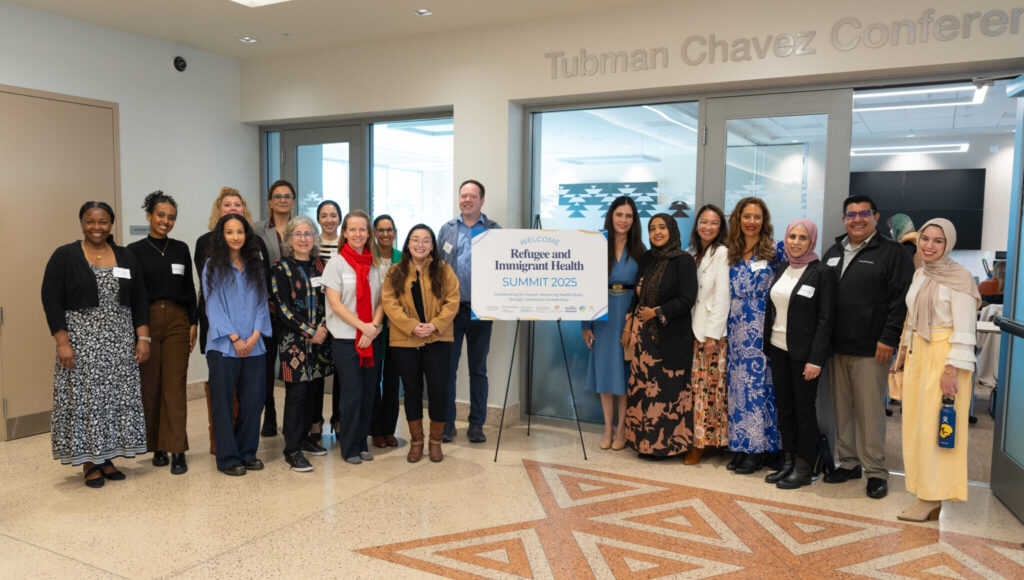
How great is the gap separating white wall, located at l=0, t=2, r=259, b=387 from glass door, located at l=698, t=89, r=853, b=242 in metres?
4.33

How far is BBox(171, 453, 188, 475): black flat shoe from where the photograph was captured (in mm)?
4238

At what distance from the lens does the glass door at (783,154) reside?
445cm

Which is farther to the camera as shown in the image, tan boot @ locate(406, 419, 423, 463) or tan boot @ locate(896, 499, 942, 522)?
tan boot @ locate(406, 419, 423, 463)

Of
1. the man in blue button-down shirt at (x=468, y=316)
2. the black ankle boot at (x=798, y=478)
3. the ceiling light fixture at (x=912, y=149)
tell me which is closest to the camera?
the black ankle boot at (x=798, y=478)

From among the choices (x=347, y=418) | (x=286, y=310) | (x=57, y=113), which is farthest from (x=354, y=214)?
(x=57, y=113)

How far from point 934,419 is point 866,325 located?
24.2 inches

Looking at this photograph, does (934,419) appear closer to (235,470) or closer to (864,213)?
(864,213)

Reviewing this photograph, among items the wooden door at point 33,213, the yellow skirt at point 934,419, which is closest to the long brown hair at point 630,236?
the yellow skirt at point 934,419

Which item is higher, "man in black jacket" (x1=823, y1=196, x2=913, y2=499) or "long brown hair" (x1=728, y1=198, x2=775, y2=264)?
"long brown hair" (x1=728, y1=198, x2=775, y2=264)

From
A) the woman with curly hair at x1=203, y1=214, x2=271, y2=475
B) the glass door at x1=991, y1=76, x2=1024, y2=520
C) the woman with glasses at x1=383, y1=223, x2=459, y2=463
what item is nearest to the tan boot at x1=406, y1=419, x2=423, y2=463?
the woman with glasses at x1=383, y1=223, x2=459, y2=463

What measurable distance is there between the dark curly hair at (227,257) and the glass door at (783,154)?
295 cm

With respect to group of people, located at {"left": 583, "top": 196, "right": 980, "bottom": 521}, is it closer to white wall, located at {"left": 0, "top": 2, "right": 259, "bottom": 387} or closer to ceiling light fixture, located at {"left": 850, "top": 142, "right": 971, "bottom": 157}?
white wall, located at {"left": 0, "top": 2, "right": 259, "bottom": 387}

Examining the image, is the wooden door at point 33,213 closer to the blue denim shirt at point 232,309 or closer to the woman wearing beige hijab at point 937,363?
the blue denim shirt at point 232,309

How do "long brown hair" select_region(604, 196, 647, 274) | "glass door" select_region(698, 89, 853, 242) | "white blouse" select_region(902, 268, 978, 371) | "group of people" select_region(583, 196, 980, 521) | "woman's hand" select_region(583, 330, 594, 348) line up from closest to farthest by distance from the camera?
"white blouse" select_region(902, 268, 978, 371), "group of people" select_region(583, 196, 980, 521), "glass door" select_region(698, 89, 853, 242), "long brown hair" select_region(604, 196, 647, 274), "woman's hand" select_region(583, 330, 594, 348)
